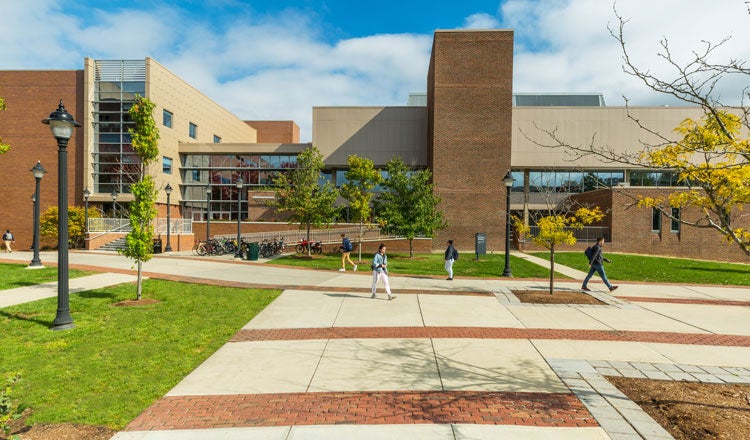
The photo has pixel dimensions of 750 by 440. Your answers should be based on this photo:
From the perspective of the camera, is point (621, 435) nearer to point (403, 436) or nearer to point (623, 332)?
point (403, 436)

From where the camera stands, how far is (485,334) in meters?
7.89

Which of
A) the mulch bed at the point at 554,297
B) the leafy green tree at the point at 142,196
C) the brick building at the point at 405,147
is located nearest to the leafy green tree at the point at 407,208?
the brick building at the point at 405,147

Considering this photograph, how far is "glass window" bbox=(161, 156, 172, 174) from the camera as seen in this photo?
35.3m

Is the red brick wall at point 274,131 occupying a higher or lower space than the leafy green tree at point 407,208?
higher

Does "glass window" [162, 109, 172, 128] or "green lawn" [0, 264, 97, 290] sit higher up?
"glass window" [162, 109, 172, 128]

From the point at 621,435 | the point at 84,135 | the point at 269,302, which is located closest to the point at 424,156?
the point at 269,302

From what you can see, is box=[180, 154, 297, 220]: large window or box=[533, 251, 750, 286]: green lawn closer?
box=[533, 251, 750, 286]: green lawn

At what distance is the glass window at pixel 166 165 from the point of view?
116 feet

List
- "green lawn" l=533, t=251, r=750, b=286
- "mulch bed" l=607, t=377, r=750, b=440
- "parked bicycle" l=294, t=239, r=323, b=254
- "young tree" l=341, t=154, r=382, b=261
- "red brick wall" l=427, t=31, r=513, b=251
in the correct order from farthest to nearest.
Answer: "red brick wall" l=427, t=31, r=513, b=251
"parked bicycle" l=294, t=239, r=323, b=254
"young tree" l=341, t=154, r=382, b=261
"green lawn" l=533, t=251, r=750, b=286
"mulch bed" l=607, t=377, r=750, b=440

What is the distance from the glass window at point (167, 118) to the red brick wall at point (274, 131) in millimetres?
A: 22760

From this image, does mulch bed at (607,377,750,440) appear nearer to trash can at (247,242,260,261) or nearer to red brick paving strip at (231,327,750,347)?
red brick paving strip at (231,327,750,347)

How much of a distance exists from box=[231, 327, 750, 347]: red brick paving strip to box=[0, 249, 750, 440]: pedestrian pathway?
0.04 m

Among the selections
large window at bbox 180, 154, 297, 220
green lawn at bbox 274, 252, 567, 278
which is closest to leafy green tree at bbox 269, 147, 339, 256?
green lawn at bbox 274, 252, 567, 278

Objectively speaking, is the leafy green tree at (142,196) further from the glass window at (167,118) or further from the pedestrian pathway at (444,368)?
the glass window at (167,118)
